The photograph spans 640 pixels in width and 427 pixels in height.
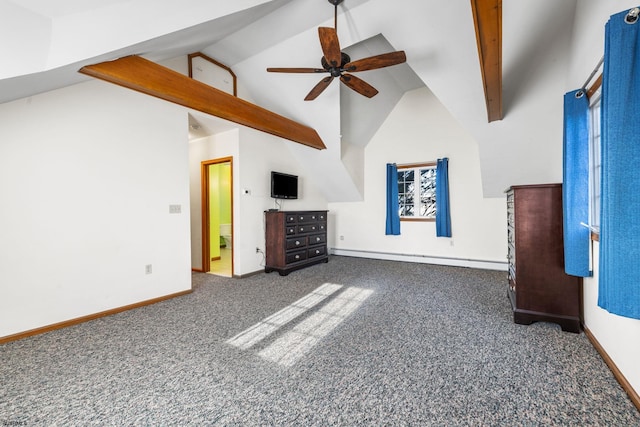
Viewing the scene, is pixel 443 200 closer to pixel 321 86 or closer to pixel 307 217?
pixel 307 217

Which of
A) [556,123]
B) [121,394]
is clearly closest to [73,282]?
[121,394]

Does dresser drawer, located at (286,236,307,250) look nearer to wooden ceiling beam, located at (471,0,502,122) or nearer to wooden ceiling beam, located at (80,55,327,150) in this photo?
wooden ceiling beam, located at (80,55,327,150)

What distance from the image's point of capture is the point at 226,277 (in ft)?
14.6

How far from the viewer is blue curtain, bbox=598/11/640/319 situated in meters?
1.22

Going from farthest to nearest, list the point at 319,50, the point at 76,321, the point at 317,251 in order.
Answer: the point at 317,251 → the point at 319,50 → the point at 76,321

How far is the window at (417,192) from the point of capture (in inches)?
215

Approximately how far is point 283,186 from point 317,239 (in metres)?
1.22

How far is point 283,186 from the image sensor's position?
505cm

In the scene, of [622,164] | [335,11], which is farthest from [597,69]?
[335,11]

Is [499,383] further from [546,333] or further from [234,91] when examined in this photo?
[234,91]

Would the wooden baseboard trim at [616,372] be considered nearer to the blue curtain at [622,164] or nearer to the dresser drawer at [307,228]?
the blue curtain at [622,164]

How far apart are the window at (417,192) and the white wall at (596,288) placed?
2.71 metres

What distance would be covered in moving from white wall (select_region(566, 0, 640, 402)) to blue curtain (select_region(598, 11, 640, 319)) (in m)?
0.41

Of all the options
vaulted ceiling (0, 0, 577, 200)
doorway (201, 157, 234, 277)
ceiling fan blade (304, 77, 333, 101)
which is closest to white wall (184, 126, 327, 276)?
doorway (201, 157, 234, 277)
